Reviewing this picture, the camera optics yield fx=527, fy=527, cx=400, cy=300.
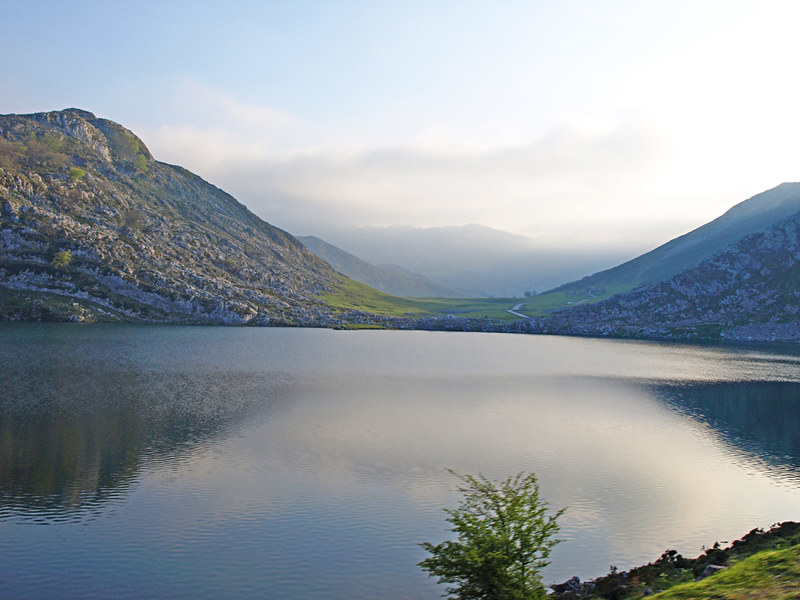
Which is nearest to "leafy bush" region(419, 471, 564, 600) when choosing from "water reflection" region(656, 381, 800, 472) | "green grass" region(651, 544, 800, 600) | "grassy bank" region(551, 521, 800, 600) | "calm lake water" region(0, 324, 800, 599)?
"grassy bank" region(551, 521, 800, 600)

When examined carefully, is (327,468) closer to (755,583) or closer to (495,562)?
(495,562)

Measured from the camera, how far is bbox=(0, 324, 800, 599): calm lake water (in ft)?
107

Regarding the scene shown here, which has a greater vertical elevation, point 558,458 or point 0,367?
point 0,367

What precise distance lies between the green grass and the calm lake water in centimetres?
1025

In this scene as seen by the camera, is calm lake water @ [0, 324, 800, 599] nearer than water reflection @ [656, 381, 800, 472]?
Yes

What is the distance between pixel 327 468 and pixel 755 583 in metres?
35.4

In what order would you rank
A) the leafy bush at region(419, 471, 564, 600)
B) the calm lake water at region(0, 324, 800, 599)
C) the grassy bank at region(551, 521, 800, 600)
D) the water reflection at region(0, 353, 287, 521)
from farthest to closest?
the water reflection at region(0, 353, 287, 521) < the calm lake water at region(0, 324, 800, 599) < the leafy bush at region(419, 471, 564, 600) < the grassy bank at region(551, 521, 800, 600)

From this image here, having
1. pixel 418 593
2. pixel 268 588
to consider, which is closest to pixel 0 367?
pixel 268 588

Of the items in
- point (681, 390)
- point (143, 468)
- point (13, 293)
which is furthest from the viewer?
point (13, 293)

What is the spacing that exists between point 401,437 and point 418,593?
31399 mm

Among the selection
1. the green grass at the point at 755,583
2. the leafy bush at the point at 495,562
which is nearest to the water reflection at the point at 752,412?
the green grass at the point at 755,583

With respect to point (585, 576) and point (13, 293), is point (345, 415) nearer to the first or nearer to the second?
point (585, 576)

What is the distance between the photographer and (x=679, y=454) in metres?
60.7

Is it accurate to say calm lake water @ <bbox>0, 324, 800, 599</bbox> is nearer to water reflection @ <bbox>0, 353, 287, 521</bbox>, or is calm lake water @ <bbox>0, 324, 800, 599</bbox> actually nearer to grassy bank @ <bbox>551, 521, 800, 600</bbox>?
water reflection @ <bbox>0, 353, 287, 521</bbox>
